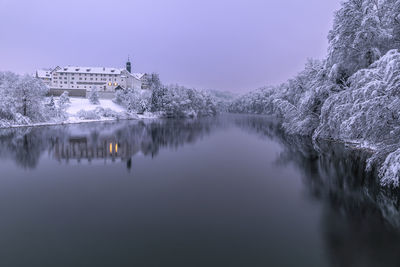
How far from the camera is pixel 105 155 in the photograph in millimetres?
19578

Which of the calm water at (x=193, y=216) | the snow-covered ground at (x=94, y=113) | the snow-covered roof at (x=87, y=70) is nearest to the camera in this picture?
the calm water at (x=193, y=216)

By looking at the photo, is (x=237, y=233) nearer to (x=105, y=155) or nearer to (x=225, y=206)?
(x=225, y=206)

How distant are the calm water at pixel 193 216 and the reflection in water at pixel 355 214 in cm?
4

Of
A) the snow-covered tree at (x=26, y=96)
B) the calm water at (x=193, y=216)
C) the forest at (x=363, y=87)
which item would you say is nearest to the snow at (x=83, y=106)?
the snow-covered tree at (x=26, y=96)

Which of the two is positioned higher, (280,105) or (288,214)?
(280,105)

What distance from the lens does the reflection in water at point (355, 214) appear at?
6250 mm

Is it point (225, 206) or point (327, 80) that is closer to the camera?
point (225, 206)

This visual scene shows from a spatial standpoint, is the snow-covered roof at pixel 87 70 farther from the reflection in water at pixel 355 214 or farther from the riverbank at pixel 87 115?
the reflection in water at pixel 355 214

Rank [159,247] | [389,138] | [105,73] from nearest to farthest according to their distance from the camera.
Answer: [159,247], [389,138], [105,73]

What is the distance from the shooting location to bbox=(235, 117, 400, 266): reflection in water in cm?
625

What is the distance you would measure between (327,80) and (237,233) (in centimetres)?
2436

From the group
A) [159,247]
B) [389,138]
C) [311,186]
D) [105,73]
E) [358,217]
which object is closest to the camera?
[159,247]

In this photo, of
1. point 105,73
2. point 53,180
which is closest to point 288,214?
point 53,180

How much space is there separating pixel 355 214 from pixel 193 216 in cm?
597
